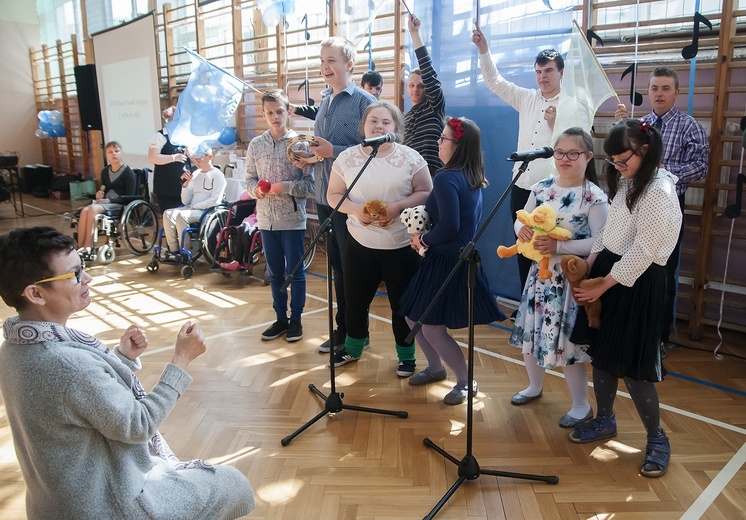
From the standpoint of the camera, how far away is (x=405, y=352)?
120 inches

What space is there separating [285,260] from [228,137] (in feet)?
12.1

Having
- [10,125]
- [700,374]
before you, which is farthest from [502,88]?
[10,125]

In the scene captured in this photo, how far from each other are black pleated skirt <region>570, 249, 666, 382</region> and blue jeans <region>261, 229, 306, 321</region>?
1.87m

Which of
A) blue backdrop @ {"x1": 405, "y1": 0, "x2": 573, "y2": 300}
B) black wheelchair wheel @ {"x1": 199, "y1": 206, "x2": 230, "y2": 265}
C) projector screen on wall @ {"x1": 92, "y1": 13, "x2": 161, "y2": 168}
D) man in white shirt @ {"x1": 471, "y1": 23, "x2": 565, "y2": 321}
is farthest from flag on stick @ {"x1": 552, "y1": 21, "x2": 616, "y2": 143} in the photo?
projector screen on wall @ {"x1": 92, "y1": 13, "x2": 161, "y2": 168}

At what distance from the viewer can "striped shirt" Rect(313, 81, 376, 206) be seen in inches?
122

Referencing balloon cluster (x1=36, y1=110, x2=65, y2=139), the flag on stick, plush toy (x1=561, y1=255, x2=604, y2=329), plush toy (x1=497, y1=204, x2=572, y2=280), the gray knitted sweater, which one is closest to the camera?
the gray knitted sweater

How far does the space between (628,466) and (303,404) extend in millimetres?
1402

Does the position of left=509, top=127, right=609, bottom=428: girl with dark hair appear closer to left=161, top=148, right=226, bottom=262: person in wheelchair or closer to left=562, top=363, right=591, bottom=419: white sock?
left=562, top=363, right=591, bottom=419: white sock

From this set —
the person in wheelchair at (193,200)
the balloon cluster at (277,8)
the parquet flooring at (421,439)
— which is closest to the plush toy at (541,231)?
the parquet flooring at (421,439)

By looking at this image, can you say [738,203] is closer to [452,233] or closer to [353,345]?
[452,233]

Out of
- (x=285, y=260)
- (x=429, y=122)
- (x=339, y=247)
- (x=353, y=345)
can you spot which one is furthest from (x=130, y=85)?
(x=353, y=345)

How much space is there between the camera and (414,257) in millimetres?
2803

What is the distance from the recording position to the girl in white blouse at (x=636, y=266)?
2.01m

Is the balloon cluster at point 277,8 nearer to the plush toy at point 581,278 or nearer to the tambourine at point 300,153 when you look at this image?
the tambourine at point 300,153
